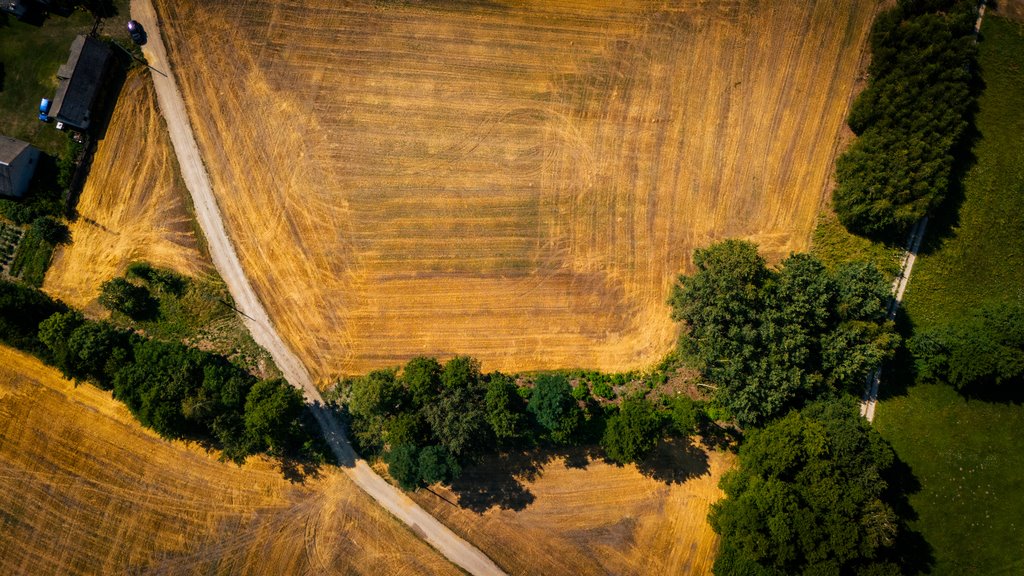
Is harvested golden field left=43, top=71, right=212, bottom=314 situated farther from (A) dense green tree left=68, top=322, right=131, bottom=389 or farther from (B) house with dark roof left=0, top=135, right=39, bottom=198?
(A) dense green tree left=68, top=322, right=131, bottom=389

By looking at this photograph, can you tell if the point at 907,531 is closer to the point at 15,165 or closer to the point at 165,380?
the point at 165,380

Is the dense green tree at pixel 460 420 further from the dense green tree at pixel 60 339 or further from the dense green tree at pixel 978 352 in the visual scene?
the dense green tree at pixel 978 352

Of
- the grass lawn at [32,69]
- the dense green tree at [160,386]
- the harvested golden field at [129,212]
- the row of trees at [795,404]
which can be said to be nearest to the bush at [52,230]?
the harvested golden field at [129,212]

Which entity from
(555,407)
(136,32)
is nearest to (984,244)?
(555,407)

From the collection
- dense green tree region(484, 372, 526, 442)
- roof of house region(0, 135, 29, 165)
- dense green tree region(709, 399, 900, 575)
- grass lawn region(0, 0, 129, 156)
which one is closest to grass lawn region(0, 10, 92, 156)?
grass lawn region(0, 0, 129, 156)

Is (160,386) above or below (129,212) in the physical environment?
below

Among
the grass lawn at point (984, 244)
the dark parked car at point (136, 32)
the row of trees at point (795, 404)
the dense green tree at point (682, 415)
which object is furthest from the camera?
the dark parked car at point (136, 32)

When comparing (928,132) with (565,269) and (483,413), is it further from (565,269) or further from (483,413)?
(483,413)
